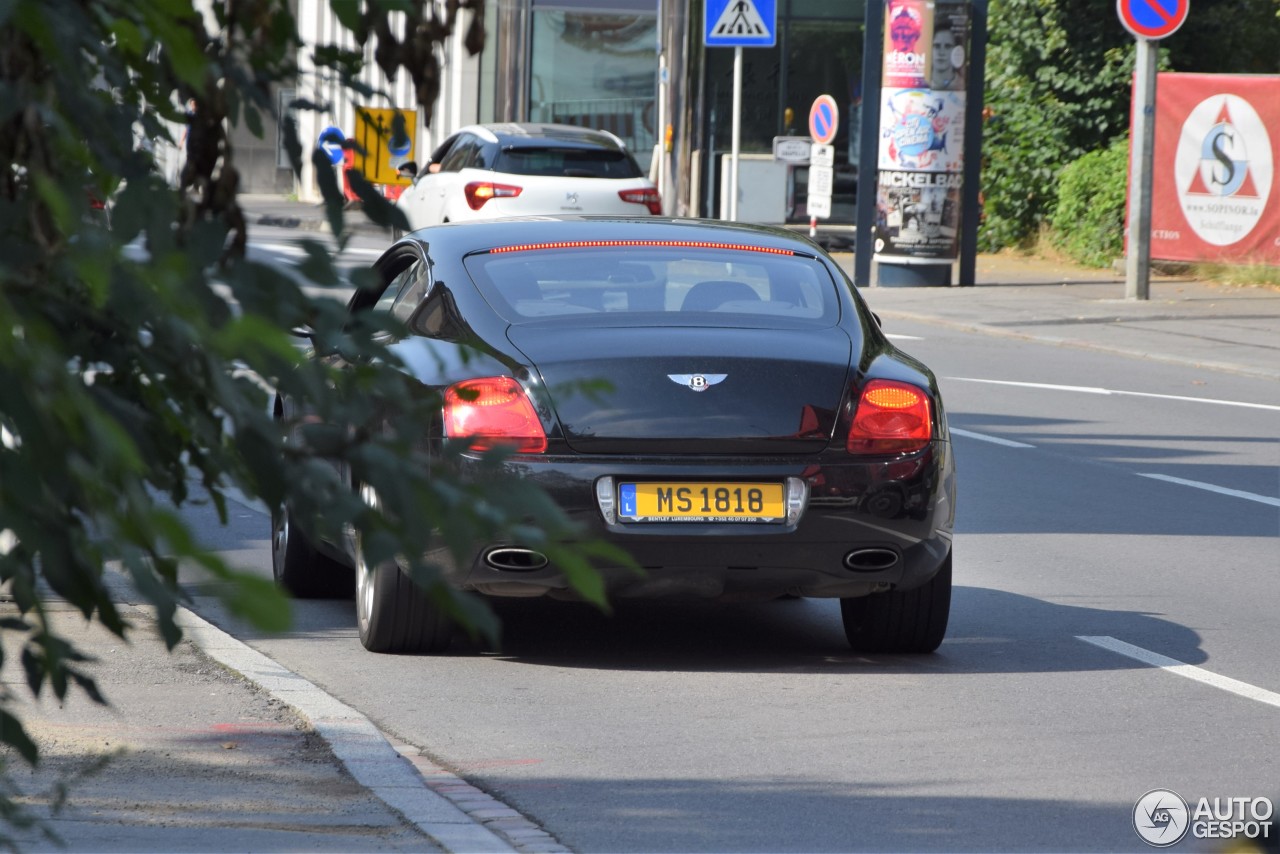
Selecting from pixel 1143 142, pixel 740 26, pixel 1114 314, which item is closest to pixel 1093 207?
pixel 740 26

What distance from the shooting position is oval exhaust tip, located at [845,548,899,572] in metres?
6.24

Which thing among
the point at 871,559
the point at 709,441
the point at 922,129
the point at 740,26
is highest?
the point at 740,26

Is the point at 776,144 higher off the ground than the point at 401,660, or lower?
higher

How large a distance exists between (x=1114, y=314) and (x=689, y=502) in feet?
52.6

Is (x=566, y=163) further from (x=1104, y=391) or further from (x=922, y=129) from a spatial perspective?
(x=1104, y=391)

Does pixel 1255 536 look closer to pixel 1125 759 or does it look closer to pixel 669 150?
pixel 1125 759

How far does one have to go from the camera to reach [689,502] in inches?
239

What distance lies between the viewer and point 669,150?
32156 mm

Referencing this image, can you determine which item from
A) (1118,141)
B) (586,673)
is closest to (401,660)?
(586,673)

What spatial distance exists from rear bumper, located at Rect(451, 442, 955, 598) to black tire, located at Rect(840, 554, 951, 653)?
243mm

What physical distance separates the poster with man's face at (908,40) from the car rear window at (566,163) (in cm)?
424

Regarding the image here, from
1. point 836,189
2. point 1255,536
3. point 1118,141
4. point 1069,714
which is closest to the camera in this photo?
point 1069,714

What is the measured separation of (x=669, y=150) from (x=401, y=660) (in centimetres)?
2616

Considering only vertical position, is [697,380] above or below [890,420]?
above
